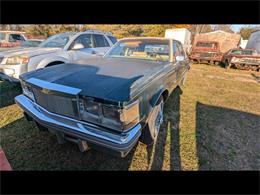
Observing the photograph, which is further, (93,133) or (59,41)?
(59,41)

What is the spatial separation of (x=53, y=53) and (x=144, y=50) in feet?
8.68

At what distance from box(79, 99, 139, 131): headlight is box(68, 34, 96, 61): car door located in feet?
11.4

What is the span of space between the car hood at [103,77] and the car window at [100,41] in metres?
3.37

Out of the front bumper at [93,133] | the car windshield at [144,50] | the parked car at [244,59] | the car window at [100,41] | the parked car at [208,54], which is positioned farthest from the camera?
the parked car at [208,54]

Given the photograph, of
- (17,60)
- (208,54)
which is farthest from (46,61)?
(208,54)

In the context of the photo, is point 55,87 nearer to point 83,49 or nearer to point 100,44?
point 83,49

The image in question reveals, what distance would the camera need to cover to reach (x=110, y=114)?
5.86 ft

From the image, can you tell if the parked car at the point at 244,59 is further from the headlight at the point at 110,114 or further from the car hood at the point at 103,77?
the headlight at the point at 110,114

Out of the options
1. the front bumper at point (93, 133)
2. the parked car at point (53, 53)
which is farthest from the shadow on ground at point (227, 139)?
the parked car at point (53, 53)

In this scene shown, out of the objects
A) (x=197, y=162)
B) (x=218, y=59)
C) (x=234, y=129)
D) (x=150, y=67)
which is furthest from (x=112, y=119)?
(x=218, y=59)

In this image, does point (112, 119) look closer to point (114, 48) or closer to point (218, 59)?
point (114, 48)

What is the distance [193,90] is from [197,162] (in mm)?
3817

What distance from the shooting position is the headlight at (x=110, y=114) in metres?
1.74

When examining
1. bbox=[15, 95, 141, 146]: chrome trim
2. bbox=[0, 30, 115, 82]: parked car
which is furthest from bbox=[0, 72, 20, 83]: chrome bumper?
bbox=[15, 95, 141, 146]: chrome trim
